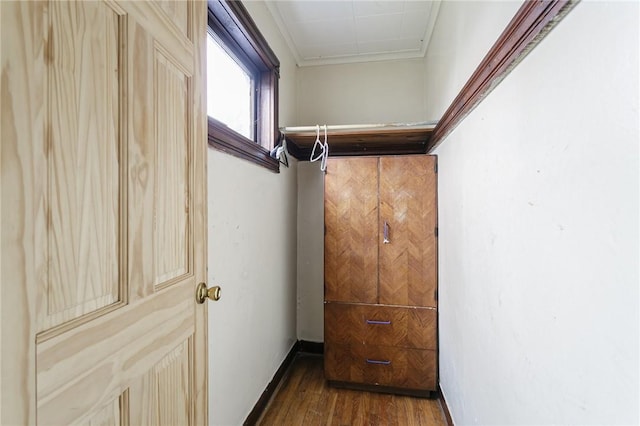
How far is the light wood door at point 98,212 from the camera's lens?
427 mm

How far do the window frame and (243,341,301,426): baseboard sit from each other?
1.42m

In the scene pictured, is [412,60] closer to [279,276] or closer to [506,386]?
[279,276]

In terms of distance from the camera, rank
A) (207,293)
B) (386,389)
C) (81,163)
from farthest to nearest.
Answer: (386,389), (207,293), (81,163)

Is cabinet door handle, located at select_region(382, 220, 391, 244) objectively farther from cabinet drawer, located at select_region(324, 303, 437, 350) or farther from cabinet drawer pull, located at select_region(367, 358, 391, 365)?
cabinet drawer pull, located at select_region(367, 358, 391, 365)

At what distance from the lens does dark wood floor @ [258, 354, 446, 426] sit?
177cm

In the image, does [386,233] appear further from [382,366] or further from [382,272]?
[382,366]

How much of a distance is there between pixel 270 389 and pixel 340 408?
0.47 m

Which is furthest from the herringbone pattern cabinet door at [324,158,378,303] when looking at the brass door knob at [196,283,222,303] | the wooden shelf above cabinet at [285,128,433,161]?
the brass door knob at [196,283,222,303]

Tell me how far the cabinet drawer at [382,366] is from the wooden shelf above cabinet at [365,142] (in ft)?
4.84

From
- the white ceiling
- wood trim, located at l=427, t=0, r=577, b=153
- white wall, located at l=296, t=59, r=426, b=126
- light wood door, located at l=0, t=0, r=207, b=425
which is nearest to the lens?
light wood door, located at l=0, t=0, r=207, b=425

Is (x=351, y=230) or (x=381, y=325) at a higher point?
(x=351, y=230)

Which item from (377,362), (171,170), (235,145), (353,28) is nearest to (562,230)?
(171,170)

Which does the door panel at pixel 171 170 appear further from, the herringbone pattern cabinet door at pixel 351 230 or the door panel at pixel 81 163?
the herringbone pattern cabinet door at pixel 351 230

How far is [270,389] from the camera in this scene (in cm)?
195
